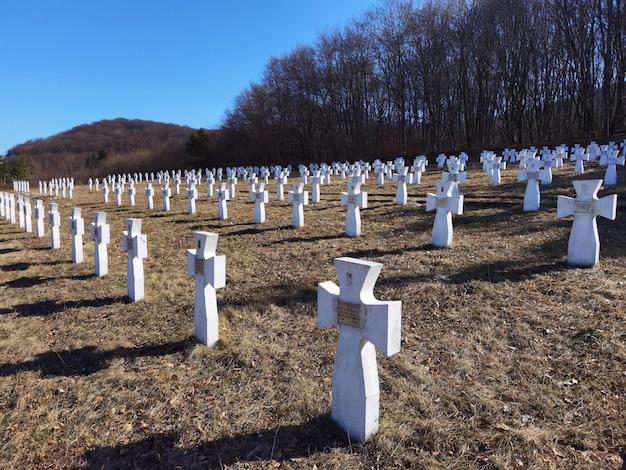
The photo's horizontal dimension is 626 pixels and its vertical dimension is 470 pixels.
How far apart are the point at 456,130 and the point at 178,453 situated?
42371mm

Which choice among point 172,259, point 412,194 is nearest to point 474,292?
point 172,259

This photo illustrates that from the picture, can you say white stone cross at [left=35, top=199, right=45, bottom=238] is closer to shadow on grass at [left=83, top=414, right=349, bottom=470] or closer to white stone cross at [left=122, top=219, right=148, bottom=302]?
white stone cross at [left=122, top=219, right=148, bottom=302]

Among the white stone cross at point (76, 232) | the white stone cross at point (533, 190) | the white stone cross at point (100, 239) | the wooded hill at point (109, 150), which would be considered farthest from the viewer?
the wooded hill at point (109, 150)

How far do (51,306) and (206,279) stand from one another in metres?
2.80

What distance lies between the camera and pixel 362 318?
102 inches

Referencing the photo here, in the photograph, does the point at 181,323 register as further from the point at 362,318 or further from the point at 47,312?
the point at 362,318

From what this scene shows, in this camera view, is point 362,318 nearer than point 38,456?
Yes

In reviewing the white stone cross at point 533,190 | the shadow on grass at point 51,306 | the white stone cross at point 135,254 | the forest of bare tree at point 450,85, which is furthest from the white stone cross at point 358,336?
the forest of bare tree at point 450,85

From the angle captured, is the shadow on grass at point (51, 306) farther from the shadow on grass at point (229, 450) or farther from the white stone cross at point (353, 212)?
the white stone cross at point (353, 212)

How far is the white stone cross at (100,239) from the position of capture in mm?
6422

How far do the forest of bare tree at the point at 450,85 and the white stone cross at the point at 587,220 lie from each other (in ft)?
98.1

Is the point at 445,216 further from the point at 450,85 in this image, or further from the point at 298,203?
the point at 450,85

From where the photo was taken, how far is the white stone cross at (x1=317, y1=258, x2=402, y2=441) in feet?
8.18

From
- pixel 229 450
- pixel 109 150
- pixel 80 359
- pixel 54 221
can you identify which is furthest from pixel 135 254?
pixel 109 150
